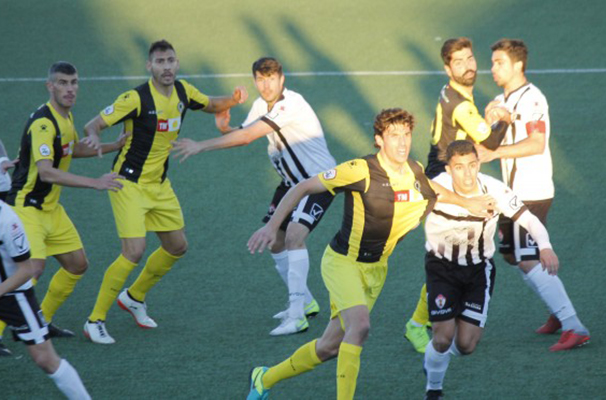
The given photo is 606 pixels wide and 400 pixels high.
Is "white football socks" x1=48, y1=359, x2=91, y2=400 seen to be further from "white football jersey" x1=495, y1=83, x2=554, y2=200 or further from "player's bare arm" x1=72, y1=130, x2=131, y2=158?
"white football jersey" x1=495, y1=83, x2=554, y2=200

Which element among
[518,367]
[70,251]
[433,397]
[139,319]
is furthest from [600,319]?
[70,251]

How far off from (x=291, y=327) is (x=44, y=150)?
2.27 metres

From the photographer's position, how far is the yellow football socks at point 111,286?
780cm

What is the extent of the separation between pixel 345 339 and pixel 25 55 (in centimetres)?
1064

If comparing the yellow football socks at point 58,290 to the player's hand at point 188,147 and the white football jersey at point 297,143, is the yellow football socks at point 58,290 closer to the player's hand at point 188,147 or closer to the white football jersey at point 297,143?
the player's hand at point 188,147

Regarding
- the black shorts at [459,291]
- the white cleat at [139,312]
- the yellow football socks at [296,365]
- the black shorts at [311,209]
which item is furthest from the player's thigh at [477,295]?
the white cleat at [139,312]

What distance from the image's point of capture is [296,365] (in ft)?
20.5

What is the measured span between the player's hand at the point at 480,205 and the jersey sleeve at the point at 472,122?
0.98 meters

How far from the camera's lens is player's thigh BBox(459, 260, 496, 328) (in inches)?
252

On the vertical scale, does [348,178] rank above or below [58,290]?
above

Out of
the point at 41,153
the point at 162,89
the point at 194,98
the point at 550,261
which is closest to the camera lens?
the point at 550,261

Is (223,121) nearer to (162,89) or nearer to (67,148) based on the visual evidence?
(162,89)

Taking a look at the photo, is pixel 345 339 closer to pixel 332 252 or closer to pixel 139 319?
pixel 332 252

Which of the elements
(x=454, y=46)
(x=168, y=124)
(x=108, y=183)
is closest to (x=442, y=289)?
(x=454, y=46)
